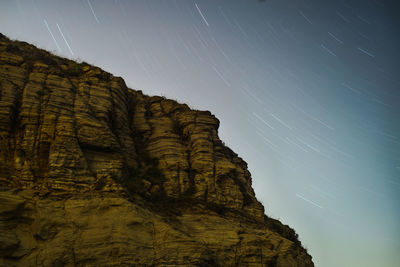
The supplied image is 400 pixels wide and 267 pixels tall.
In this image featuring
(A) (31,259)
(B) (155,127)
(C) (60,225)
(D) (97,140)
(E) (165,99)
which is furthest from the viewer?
(E) (165,99)

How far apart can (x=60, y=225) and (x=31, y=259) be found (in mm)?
1954

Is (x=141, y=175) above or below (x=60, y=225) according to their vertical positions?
above

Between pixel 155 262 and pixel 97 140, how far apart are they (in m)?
9.27

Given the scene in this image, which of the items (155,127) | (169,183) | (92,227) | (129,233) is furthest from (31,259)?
(155,127)

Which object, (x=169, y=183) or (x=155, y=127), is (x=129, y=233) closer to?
(x=169, y=183)

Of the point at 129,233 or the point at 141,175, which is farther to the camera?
the point at 141,175

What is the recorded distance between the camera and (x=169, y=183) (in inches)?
944

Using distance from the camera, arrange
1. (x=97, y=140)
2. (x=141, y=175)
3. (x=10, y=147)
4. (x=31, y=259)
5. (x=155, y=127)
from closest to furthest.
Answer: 1. (x=31, y=259)
2. (x=10, y=147)
3. (x=97, y=140)
4. (x=141, y=175)
5. (x=155, y=127)

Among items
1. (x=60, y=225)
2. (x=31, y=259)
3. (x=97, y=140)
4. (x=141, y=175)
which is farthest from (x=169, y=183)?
(x=31, y=259)

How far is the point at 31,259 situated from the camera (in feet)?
43.7

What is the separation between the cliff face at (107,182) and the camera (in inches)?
578

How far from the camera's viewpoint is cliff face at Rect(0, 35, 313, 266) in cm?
1467

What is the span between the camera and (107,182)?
17812mm

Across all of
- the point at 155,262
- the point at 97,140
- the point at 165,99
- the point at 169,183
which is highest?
the point at 165,99
